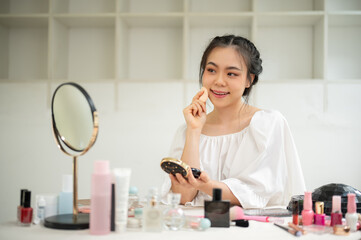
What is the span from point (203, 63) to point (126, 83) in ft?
3.39

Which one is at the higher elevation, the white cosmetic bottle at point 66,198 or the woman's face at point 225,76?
the woman's face at point 225,76

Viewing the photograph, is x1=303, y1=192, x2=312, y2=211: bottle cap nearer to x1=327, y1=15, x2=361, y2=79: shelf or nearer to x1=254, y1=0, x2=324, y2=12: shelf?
x1=327, y1=15, x2=361, y2=79: shelf

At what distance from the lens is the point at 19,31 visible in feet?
9.89

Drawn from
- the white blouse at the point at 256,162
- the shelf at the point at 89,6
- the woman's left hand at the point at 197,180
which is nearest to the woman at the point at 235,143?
the white blouse at the point at 256,162

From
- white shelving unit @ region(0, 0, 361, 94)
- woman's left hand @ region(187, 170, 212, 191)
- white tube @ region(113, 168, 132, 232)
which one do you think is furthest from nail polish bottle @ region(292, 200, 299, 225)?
white shelving unit @ region(0, 0, 361, 94)

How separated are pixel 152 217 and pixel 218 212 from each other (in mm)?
163

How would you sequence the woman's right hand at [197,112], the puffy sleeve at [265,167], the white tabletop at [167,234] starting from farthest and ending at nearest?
the woman's right hand at [197,112], the puffy sleeve at [265,167], the white tabletop at [167,234]

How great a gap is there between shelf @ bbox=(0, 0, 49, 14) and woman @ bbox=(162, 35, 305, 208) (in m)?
1.72

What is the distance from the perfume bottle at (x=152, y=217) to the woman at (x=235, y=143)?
41 centimetres

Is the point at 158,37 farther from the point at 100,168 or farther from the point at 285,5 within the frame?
the point at 100,168

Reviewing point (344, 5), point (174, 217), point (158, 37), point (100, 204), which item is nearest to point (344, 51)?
point (344, 5)

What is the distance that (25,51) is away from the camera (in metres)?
3.00

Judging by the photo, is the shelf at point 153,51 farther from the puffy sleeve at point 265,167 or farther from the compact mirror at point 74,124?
the compact mirror at point 74,124

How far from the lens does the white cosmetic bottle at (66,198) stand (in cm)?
107
